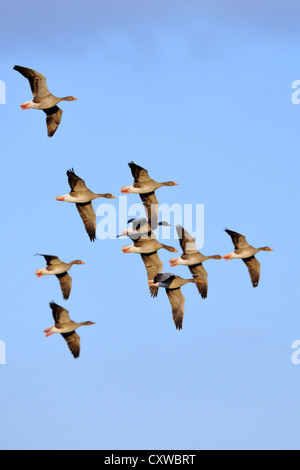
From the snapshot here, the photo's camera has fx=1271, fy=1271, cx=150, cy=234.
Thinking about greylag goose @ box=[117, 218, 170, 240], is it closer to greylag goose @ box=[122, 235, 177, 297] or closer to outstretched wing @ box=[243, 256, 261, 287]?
greylag goose @ box=[122, 235, 177, 297]

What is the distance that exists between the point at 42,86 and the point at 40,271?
8734 mm

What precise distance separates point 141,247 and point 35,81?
967 centimetres

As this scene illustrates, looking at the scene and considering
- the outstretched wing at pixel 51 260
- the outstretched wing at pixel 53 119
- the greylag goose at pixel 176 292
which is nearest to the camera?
the outstretched wing at pixel 51 260

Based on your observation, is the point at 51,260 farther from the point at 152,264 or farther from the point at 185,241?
the point at 185,241

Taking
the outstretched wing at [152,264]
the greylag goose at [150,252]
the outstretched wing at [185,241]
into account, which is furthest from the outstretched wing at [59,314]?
the outstretched wing at [185,241]

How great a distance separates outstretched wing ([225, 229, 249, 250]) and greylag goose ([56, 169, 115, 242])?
6.41 metres

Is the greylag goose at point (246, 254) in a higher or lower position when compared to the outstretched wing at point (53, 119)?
lower

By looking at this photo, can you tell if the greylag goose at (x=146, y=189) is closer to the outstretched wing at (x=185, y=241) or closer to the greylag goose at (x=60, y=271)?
the outstretched wing at (x=185, y=241)

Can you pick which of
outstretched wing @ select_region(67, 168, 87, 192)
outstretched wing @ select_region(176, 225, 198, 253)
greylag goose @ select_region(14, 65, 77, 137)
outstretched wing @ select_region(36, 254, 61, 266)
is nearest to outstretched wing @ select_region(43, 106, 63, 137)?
greylag goose @ select_region(14, 65, 77, 137)

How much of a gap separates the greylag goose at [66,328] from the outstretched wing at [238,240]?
810 centimetres

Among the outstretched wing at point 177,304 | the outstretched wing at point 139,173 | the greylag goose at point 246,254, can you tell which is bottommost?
the outstretched wing at point 177,304

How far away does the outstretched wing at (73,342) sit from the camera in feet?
198

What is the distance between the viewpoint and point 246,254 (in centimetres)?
6097

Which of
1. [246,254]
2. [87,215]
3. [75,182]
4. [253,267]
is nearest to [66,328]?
[87,215]
